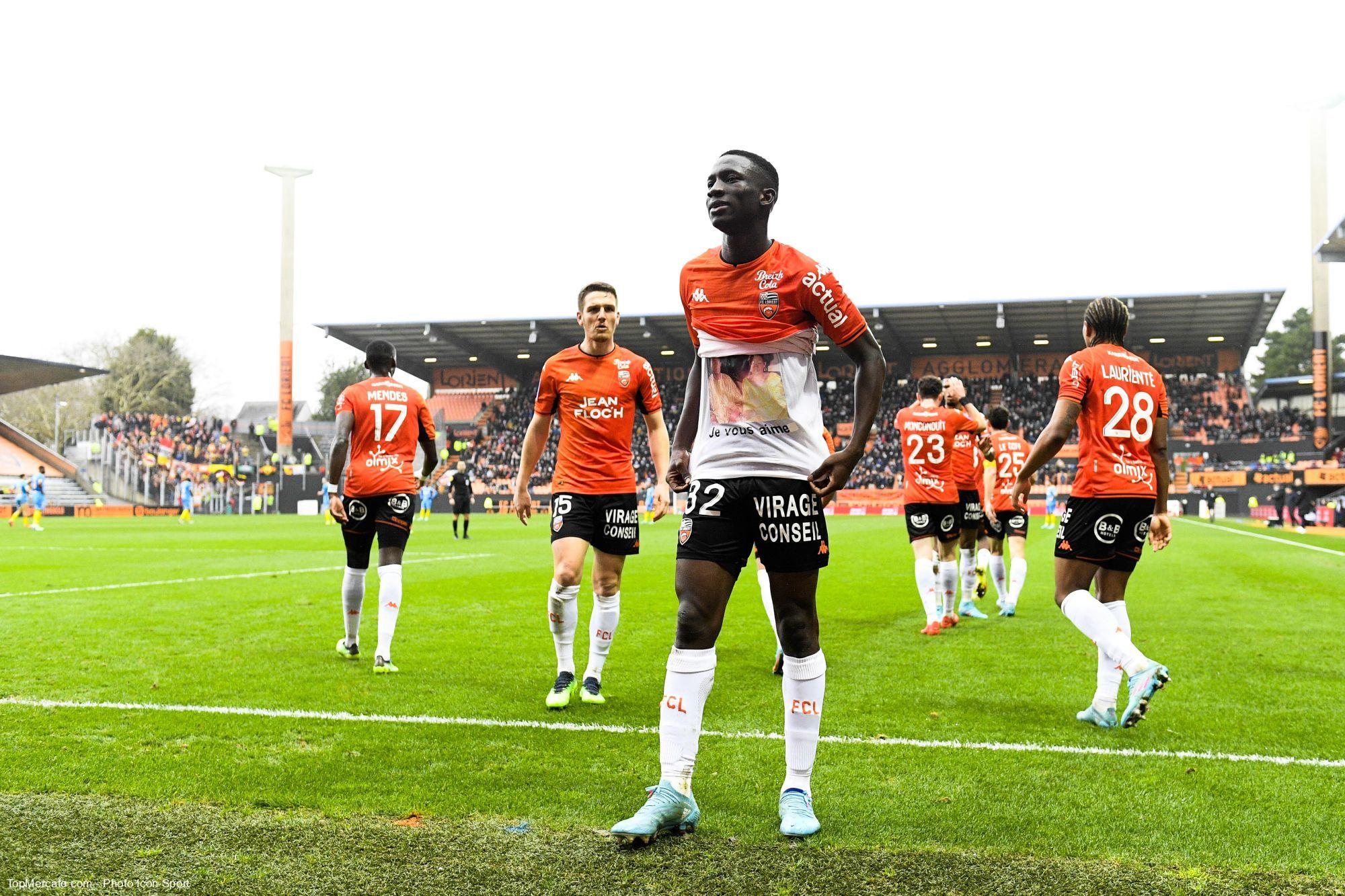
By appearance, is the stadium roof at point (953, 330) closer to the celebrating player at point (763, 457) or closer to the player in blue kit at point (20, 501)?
the player in blue kit at point (20, 501)

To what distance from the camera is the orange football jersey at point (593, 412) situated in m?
6.19

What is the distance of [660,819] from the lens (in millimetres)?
3541

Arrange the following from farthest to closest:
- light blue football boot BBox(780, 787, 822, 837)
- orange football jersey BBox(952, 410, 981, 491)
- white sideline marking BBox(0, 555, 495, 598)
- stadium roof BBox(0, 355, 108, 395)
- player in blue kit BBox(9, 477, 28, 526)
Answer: stadium roof BBox(0, 355, 108, 395)
player in blue kit BBox(9, 477, 28, 526)
white sideline marking BBox(0, 555, 495, 598)
orange football jersey BBox(952, 410, 981, 491)
light blue football boot BBox(780, 787, 822, 837)

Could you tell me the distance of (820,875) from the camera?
3.21 meters

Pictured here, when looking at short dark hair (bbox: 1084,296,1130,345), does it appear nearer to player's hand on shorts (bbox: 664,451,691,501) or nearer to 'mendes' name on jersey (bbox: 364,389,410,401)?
player's hand on shorts (bbox: 664,451,691,501)

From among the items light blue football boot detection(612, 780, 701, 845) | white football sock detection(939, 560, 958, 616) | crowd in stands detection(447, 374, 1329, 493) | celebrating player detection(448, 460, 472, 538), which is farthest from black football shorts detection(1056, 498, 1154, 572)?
crowd in stands detection(447, 374, 1329, 493)

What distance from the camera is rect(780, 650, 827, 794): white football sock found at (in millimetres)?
3844

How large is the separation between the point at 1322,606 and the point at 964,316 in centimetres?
4163

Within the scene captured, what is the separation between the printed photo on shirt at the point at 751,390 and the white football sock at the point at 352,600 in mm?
4370

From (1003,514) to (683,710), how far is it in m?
8.49

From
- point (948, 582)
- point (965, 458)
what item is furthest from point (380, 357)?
point (965, 458)

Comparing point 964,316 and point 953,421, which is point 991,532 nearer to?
point 953,421

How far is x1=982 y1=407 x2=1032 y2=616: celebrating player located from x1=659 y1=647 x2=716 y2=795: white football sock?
25.2 ft

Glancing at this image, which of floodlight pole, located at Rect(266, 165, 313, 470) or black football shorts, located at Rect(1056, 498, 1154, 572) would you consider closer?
black football shorts, located at Rect(1056, 498, 1154, 572)
